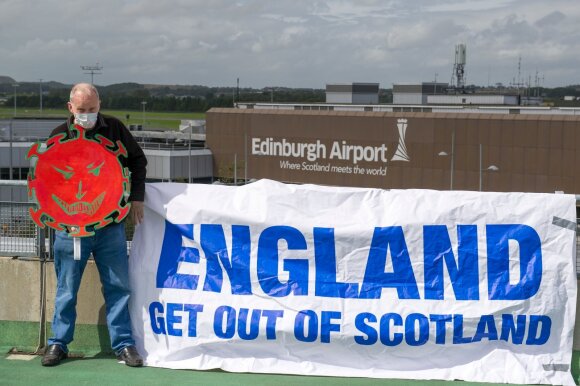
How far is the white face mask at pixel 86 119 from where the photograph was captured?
18.2 feet

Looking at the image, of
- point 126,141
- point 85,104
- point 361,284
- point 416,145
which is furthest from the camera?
point 416,145

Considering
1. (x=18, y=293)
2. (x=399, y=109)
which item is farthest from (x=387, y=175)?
(x=18, y=293)

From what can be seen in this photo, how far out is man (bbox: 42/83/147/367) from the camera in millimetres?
5750

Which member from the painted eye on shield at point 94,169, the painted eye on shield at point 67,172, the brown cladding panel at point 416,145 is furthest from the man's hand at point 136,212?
the brown cladding panel at point 416,145

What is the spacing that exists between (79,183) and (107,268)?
0.61 metres

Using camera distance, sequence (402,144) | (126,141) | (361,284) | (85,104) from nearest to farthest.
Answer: (85,104) < (126,141) < (361,284) < (402,144)

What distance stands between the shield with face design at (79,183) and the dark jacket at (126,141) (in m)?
0.04

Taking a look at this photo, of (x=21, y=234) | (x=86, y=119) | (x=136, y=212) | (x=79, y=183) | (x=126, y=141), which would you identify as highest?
(x=86, y=119)

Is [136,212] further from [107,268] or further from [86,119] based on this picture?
[86,119]

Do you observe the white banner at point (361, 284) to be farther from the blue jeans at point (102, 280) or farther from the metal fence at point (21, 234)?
the metal fence at point (21, 234)

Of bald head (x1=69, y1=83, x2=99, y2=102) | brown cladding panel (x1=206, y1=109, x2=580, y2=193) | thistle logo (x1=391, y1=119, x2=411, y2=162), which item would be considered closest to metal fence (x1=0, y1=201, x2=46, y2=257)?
bald head (x1=69, y1=83, x2=99, y2=102)

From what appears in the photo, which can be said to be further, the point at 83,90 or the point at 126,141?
the point at 126,141

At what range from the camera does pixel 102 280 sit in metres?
5.92

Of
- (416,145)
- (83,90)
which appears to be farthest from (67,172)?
(416,145)
